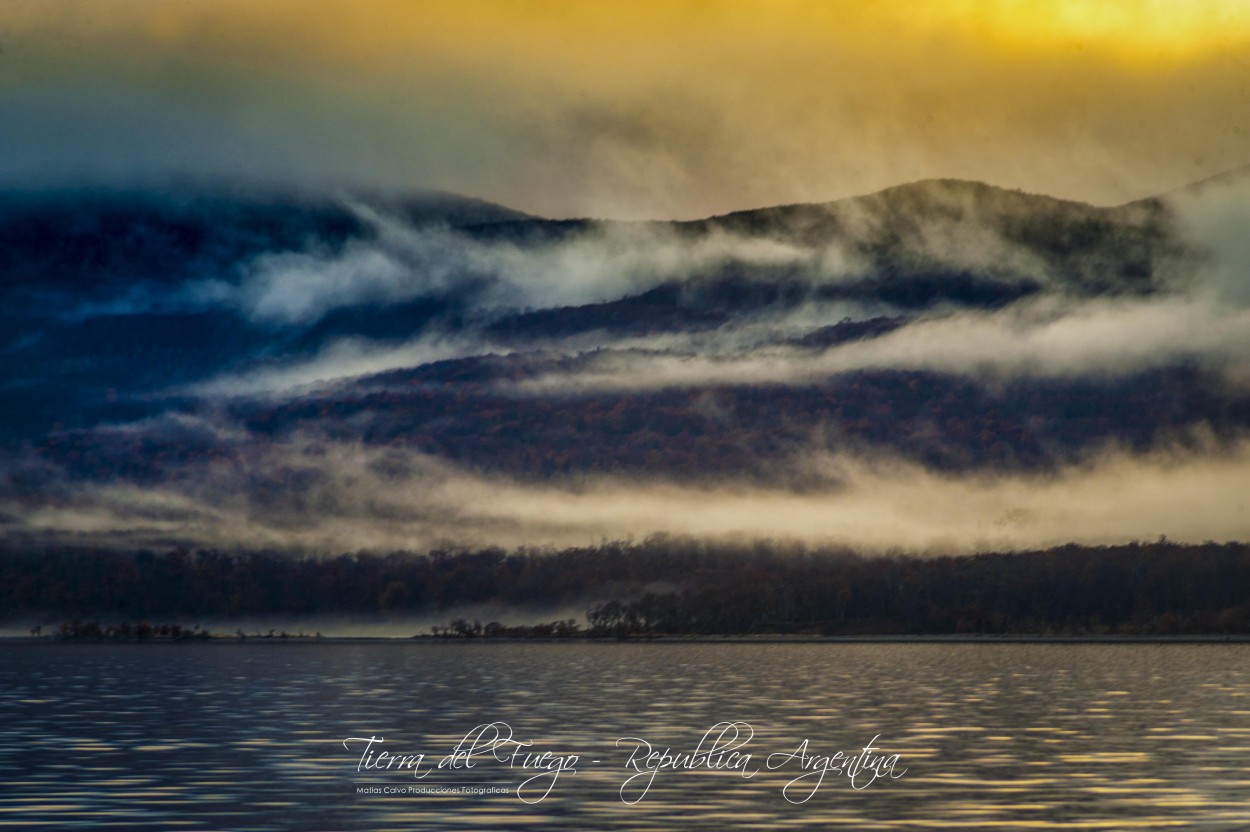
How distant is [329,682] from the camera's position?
534 ft

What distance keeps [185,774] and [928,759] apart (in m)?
31.4

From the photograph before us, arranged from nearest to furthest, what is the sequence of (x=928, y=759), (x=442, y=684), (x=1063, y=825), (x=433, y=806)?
(x=1063, y=825) → (x=433, y=806) → (x=928, y=759) → (x=442, y=684)

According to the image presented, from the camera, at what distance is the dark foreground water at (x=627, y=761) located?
55.4m

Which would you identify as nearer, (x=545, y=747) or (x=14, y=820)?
(x=14, y=820)

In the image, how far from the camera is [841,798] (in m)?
60.2

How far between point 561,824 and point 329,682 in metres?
113

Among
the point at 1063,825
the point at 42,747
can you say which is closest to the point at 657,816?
the point at 1063,825

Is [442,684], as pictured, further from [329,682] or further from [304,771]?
[304,771]

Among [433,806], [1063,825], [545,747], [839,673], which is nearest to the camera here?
[1063,825]

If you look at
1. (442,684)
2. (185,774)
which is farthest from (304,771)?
(442,684)

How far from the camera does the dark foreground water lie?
5544 cm

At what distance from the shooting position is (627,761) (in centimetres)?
7150

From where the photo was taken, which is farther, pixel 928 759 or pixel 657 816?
pixel 928 759

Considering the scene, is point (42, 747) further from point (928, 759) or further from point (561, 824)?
point (928, 759)
